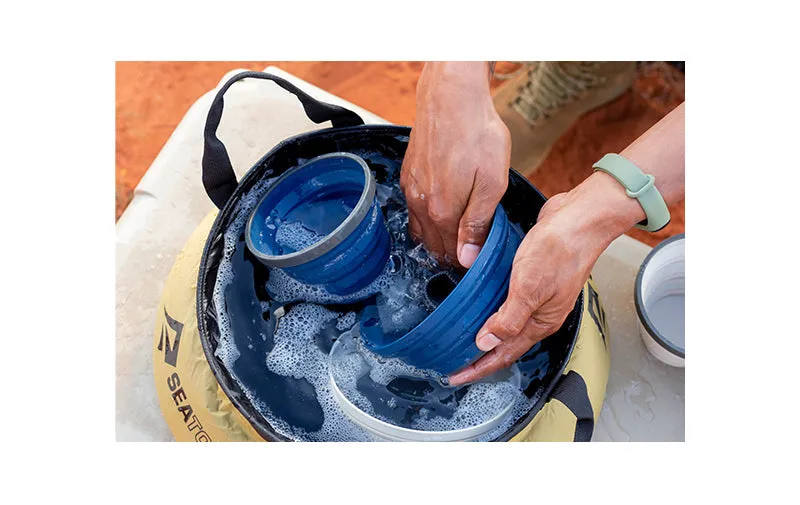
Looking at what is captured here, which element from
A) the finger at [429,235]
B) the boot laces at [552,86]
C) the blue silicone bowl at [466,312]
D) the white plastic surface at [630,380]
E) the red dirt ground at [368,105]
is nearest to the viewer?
the blue silicone bowl at [466,312]

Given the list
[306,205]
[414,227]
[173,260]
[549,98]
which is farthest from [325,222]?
[549,98]

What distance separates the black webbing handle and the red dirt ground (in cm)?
90

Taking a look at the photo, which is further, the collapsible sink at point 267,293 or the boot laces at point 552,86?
the boot laces at point 552,86

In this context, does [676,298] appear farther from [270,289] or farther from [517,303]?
[270,289]

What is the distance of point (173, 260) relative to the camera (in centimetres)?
137

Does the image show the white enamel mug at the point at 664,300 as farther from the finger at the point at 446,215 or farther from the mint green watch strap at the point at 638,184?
the finger at the point at 446,215

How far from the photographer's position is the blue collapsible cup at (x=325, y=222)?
1.05m

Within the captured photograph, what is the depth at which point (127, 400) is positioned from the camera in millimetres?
1268

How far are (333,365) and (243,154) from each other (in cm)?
54

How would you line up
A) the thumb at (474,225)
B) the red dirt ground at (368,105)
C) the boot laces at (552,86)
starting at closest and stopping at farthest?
the thumb at (474,225) → the boot laces at (552,86) → the red dirt ground at (368,105)

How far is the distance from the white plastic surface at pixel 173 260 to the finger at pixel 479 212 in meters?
0.43

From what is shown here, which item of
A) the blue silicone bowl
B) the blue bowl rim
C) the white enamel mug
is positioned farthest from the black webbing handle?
the white enamel mug

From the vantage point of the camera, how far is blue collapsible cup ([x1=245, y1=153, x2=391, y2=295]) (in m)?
1.05

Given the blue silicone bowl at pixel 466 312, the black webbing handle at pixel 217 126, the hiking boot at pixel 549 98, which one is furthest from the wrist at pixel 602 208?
the hiking boot at pixel 549 98
